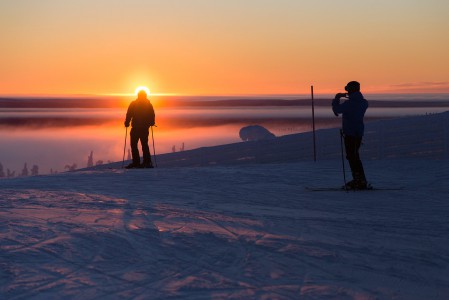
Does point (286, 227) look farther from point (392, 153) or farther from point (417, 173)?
point (392, 153)

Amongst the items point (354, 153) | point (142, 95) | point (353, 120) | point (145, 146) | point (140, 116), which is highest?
point (142, 95)

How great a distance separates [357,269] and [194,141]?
353 ft

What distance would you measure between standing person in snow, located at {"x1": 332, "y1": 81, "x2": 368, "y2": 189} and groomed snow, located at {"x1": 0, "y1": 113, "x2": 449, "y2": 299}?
47cm

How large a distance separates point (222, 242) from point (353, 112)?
4.77 metres

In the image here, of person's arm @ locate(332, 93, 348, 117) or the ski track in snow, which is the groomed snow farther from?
person's arm @ locate(332, 93, 348, 117)

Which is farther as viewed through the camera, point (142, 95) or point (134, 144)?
point (134, 144)

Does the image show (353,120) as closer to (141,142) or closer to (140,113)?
(140,113)

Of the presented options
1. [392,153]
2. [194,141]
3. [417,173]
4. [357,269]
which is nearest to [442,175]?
[417,173]

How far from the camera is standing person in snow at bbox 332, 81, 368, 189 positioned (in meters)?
11.2

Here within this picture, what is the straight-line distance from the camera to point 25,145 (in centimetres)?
13725

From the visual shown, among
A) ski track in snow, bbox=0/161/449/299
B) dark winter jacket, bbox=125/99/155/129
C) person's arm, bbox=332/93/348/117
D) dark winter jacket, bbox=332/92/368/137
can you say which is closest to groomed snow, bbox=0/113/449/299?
ski track in snow, bbox=0/161/449/299

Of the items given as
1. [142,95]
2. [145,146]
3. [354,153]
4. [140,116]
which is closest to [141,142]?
[145,146]

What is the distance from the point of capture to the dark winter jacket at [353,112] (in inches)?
440

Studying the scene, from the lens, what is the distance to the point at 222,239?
24.0 feet
